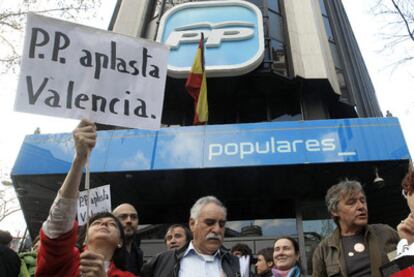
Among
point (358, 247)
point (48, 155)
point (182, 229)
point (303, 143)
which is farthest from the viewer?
point (48, 155)

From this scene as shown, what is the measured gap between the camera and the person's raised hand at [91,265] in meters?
1.86

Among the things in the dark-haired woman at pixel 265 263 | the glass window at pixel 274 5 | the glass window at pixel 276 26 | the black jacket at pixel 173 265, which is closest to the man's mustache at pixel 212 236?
the black jacket at pixel 173 265

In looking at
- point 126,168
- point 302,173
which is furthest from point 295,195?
point 126,168

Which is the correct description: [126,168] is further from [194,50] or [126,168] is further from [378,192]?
→ [378,192]

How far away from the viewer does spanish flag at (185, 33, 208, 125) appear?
9406mm

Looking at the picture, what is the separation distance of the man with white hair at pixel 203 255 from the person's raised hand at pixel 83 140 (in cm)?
106

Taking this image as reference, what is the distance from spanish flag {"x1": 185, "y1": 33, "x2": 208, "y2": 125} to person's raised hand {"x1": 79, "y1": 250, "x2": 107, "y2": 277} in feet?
24.7

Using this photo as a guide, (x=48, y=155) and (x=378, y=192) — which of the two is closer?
(x=48, y=155)

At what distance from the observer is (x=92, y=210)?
17.4 feet

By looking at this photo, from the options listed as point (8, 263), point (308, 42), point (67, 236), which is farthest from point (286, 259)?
point (308, 42)

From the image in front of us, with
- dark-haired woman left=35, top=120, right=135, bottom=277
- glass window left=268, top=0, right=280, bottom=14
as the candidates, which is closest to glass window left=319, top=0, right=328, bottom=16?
glass window left=268, top=0, right=280, bottom=14

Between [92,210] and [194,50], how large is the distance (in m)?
Answer: 6.49

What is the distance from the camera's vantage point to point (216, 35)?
35.8 feet

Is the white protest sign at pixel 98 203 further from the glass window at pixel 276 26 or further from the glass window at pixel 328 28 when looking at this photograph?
the glass window at pixel 328 28
